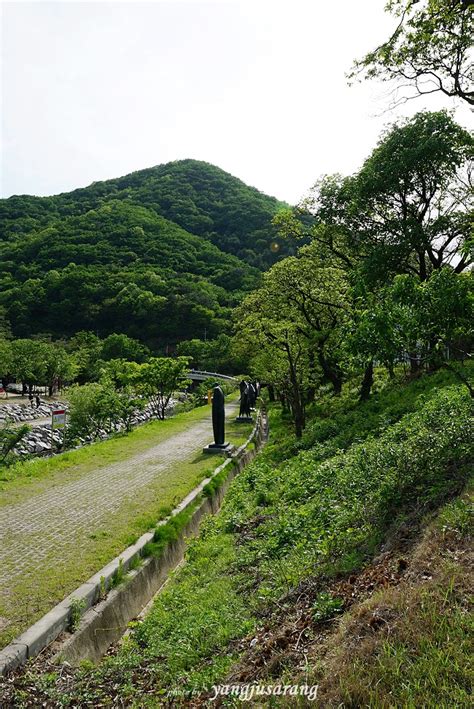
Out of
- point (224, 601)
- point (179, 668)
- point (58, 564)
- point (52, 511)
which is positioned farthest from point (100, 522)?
point (179, 668)

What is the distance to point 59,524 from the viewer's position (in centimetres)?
734

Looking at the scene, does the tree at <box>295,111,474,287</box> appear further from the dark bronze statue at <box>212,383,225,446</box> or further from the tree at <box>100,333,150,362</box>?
the tree at <box>100,333,150,362</box>

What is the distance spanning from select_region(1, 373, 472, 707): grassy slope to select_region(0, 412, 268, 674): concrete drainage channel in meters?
0.30

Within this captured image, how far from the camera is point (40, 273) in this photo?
84.2m

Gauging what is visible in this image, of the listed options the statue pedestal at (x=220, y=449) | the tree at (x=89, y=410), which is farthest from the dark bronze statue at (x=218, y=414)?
the tree at (x=89, y=410)

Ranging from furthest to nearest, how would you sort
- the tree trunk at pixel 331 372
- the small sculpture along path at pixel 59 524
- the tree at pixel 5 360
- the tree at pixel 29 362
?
1. the tree at pixel 29 362
2. the tree at pixel 5 360
3. the tree trunk at pixel 331 372
4. the small sculpture along path at pixel 59 524

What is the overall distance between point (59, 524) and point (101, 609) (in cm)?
254

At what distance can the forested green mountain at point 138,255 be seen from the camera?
74.5 m

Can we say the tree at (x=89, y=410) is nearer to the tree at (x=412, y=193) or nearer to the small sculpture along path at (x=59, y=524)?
the small sculpture along path at (x=59, y=524)

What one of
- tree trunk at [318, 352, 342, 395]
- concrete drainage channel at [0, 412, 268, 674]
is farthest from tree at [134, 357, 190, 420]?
concrete drainage channel at [0, 412, 268, 674]

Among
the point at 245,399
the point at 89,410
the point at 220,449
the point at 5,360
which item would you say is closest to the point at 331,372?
the point at 245,399
